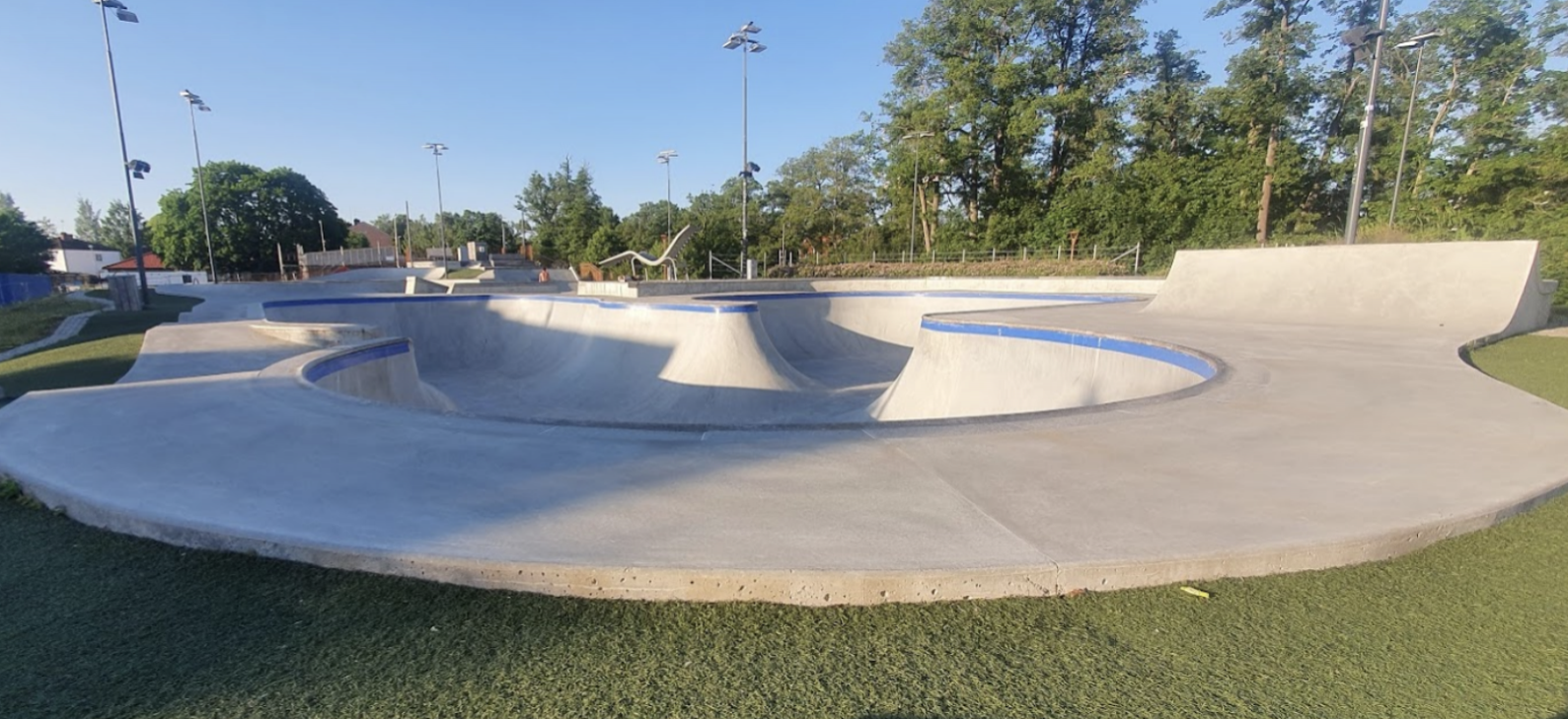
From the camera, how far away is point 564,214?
239 ft

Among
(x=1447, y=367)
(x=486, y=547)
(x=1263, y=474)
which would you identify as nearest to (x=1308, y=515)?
(x=1263, y=474)

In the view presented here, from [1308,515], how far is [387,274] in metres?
56.0

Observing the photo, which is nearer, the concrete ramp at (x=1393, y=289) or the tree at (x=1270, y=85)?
the concrete ramp at (x=1393, y=289)

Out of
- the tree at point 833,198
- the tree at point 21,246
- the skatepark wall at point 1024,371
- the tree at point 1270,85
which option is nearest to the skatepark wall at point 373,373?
the skatepark wall at point 1024,371

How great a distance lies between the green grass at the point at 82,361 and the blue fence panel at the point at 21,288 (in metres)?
20.0

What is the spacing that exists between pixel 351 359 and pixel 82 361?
4.45m

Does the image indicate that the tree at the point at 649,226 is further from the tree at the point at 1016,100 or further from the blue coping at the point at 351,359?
the blue coping at the point at 351,359

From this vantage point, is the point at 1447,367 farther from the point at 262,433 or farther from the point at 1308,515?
Result: the point at 262,433

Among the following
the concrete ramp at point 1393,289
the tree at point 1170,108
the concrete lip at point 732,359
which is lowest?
the concrete lip at point 732,359

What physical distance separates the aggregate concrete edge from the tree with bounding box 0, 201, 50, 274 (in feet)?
204

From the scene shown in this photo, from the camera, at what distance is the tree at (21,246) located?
4244 centimetres

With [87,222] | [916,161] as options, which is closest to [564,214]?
[916,161]

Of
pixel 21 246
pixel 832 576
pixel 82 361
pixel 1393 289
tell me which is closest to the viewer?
pixel 832 576

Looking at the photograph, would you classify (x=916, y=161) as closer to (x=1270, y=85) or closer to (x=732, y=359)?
(x=1270, y=85)
